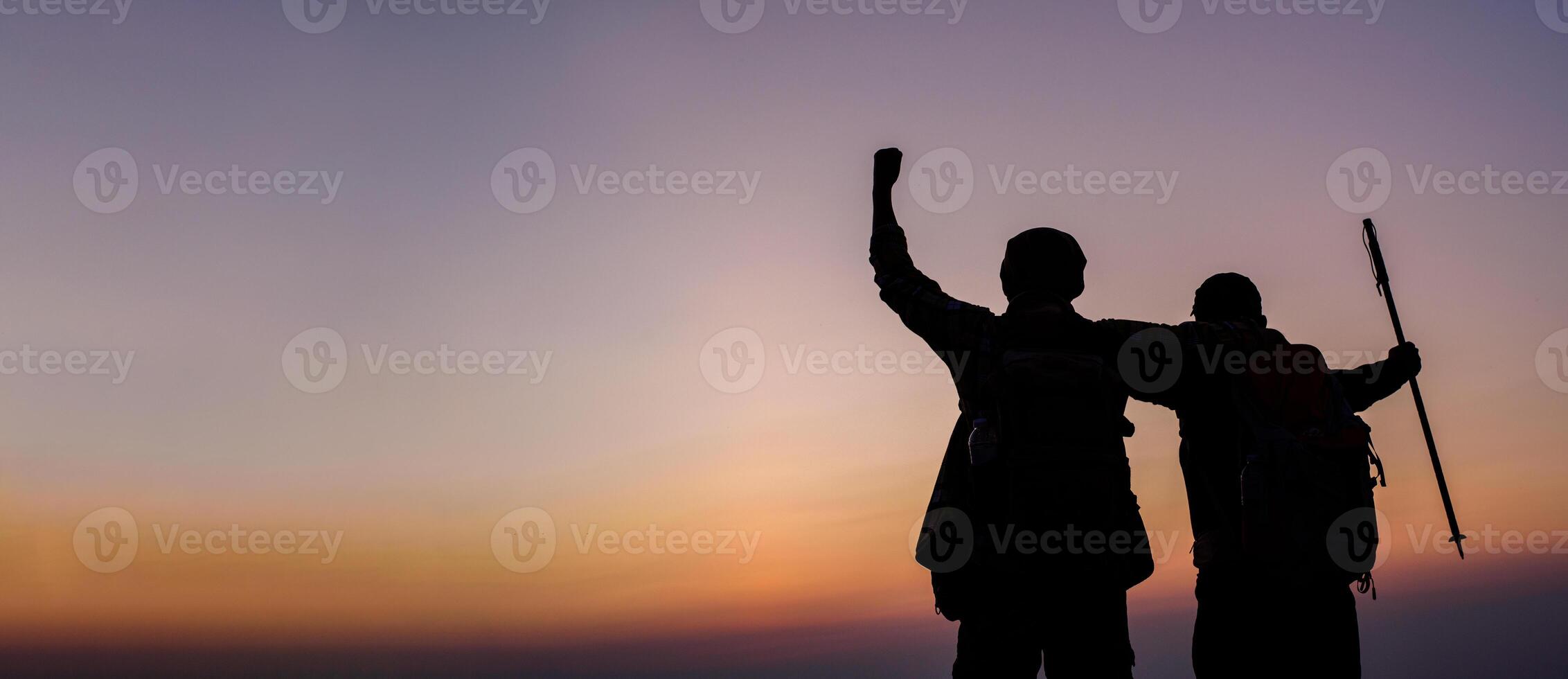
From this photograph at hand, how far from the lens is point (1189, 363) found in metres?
5.66

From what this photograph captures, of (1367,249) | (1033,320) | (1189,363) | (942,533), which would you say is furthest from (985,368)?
(1367,249)

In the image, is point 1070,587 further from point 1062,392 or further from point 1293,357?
point 1293,357

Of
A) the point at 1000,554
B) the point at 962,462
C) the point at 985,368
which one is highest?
the point at 985,368

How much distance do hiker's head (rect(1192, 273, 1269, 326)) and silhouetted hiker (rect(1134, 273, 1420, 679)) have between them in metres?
0.03

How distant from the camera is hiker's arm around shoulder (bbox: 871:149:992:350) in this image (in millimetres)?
5039

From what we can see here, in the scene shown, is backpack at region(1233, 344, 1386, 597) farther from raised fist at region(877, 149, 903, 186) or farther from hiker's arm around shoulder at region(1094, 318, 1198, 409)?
raised fist at region(877, 149, 903, 186)

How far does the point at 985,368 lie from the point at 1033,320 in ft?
0.94

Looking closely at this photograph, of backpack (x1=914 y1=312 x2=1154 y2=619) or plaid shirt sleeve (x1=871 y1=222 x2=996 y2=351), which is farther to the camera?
plaid shirt sleeve (x1=871 y1=222 x2=996 y2=351)

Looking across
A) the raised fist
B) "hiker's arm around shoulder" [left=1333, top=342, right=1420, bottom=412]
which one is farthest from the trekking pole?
the raised fist

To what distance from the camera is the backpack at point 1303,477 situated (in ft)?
18.4

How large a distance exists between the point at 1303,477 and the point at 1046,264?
5.79ft

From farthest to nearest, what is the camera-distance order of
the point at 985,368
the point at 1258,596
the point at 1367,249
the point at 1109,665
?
the point at 1367,249, the point at 1258,596, the point at 985,368, the point at 1109,665

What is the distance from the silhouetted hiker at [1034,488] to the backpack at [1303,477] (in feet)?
3.44

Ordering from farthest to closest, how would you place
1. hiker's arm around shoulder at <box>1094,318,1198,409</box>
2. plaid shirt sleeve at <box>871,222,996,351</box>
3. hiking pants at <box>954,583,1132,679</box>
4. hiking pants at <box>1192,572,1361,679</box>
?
hiking pants at <box>1192,572,1361,679</box>
hiker's arm around shoulder at <box>1094,318,1198,409</box>
plaid shirt sleeve at <box>871,222,996,351</box>
hiking pants at <box>954,583,1132,679</box>
